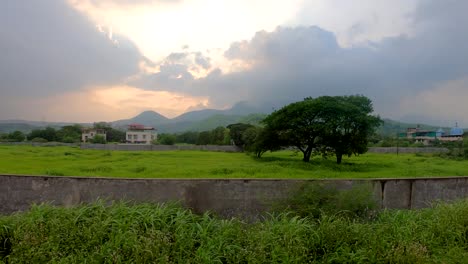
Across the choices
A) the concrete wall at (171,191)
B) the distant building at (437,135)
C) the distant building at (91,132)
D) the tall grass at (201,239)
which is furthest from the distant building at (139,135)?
the tall grass at (201,239)

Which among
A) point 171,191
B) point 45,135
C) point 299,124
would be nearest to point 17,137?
point 45,135

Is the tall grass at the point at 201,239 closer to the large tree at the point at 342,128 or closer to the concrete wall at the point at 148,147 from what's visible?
the large tree at the point at 342,128

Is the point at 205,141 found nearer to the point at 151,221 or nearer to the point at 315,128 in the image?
the point at 315,128

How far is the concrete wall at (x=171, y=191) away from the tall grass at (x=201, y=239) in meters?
1.30

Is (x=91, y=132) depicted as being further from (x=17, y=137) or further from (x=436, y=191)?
(x=436, y=191)

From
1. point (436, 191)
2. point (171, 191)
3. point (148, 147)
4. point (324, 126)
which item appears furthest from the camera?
point (148, 147)

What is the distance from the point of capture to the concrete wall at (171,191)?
6.88 metres

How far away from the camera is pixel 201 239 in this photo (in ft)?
15.8

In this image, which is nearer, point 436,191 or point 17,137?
point 436,191

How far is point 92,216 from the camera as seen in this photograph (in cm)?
525

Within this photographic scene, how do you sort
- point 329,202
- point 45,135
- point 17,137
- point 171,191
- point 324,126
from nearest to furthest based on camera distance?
point 329,202, point 171,191, point 324,126, point 17,137, point 45,135

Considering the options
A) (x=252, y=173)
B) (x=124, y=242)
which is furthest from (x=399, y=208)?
(x=252, y=173)

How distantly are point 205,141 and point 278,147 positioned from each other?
33.4 m

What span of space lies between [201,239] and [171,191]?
2222mm
